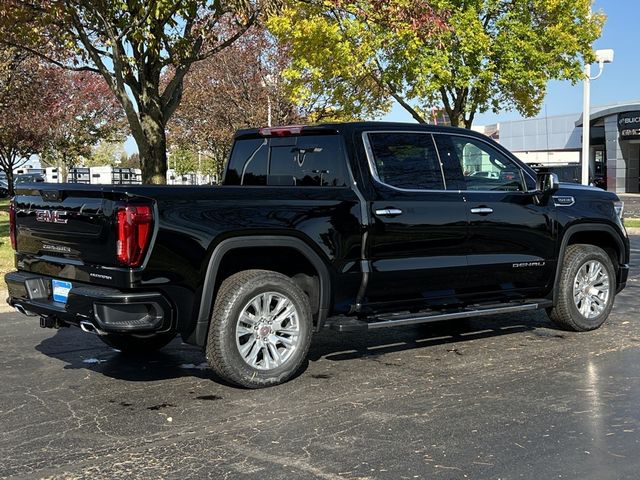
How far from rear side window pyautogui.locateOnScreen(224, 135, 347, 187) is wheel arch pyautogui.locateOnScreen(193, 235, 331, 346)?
2.42 ft

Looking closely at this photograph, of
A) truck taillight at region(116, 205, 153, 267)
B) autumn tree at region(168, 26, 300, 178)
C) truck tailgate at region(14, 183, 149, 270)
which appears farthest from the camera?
autumn tree at region(168, 26, 300, 178)

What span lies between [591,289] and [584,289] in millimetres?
89

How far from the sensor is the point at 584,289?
7.45m

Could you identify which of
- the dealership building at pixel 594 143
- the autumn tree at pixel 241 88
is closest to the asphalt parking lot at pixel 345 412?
the autumn tree at pixel 241 88

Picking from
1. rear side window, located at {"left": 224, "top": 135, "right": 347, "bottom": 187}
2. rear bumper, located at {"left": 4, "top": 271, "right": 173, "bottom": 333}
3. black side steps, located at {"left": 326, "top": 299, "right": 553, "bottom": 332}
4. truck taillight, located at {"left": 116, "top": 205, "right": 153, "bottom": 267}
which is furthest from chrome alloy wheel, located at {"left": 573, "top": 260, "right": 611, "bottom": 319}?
truck taillight, located at {"left": 116, "top": 205, "right": 153, "bottom": 267}

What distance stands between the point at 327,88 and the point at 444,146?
634 inches

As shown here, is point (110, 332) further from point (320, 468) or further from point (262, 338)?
point (320, 468)

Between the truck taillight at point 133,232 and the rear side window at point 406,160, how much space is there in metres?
2.05

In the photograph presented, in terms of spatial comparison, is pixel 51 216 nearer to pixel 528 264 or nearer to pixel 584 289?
pixel 528 264

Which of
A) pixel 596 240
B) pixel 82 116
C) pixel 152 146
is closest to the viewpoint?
pixel 596 240

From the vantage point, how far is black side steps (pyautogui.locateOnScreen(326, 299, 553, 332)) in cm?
575

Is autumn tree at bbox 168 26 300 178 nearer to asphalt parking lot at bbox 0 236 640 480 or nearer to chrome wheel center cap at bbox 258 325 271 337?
asphalt parking lot at bbox 0 236 640 480

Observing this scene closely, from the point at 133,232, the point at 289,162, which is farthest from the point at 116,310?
the point at 289,162

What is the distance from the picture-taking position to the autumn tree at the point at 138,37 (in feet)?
33.5
